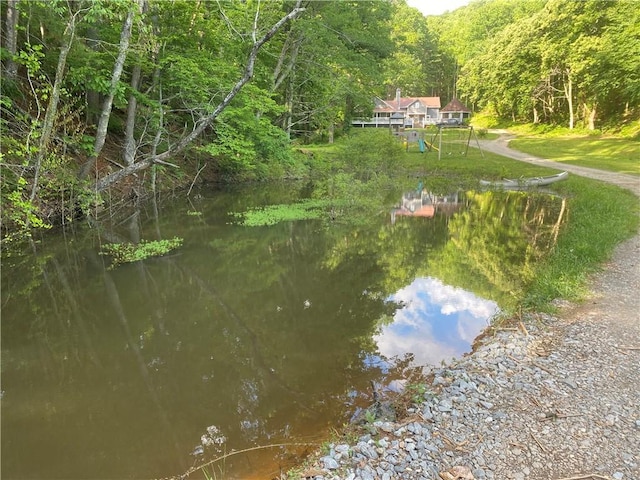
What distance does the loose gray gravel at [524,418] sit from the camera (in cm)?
337

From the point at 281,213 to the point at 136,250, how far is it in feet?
18.4

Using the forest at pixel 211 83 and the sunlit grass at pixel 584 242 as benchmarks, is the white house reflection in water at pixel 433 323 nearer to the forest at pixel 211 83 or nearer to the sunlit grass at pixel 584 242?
the sunlit grass at pixel 584 242

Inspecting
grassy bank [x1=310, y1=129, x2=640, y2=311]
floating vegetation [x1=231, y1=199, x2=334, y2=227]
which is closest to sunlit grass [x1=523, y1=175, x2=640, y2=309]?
grassy bank [x1=310, y1=129, x2=640, y2=311]

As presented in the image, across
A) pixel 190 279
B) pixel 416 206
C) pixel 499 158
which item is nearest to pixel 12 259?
pixel 190 279

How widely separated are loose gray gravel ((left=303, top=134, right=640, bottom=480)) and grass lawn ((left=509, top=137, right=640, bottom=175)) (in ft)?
59.1

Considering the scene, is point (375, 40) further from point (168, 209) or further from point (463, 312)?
point (463, 312)

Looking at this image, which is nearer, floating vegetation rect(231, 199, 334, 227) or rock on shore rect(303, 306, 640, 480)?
rock on shore rect(303, 306, 640, 480)

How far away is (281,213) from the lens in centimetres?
1461

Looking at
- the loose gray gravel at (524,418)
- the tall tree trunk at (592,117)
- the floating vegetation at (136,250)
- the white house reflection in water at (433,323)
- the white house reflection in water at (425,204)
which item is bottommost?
the white house reflection in water at (433,323)

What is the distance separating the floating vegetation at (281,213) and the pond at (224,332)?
2.70ft

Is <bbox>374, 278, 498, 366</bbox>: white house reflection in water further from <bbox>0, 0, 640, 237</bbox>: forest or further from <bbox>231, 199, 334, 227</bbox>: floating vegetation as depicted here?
<bbox>231, 199, 334, 227</bbox>: floating vegetation

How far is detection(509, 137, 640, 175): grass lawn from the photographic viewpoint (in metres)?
21.7

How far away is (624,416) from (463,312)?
12.1 feet

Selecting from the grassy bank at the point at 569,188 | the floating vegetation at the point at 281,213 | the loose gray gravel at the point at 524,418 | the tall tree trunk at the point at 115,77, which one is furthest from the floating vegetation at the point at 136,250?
the grassy bank at the point at 569,188
